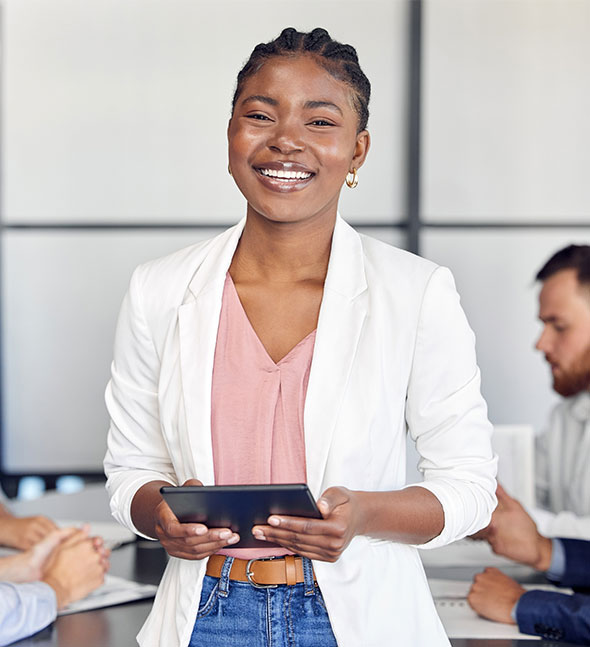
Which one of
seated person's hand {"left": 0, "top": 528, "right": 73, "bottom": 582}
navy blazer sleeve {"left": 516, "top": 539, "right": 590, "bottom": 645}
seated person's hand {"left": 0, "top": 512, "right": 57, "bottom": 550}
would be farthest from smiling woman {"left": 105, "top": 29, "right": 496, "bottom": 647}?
seated person's hand {"left": 0, "top": 512, "right": 57, "bottom": 550}

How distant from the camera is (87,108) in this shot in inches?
171

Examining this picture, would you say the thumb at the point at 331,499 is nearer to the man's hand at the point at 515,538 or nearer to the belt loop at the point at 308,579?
the belt loop at the point at 308,579

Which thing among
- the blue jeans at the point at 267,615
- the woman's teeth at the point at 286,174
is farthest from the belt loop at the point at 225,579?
the woman's teeth at the point at 286,174

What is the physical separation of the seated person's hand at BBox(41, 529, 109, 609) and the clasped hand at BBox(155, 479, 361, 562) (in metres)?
0.81

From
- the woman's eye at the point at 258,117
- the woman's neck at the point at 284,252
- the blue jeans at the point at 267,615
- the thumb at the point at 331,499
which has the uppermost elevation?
the woman's eye at the point at 258,117

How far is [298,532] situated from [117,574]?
3.76 feet

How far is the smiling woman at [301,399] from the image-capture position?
4.36 ft

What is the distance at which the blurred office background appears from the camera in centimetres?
430

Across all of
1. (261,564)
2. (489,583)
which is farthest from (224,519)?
(489,583)

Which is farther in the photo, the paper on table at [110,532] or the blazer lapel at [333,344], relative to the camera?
the paper on table at [110,532]

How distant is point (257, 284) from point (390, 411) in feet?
0.98

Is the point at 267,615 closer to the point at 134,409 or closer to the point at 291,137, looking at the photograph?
the point at 134,409

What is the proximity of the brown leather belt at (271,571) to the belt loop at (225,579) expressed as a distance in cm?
1

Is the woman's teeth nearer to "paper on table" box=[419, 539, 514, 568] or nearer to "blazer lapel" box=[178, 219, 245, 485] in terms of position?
"blazer lapel" box=[178, 219, 245, 485]
